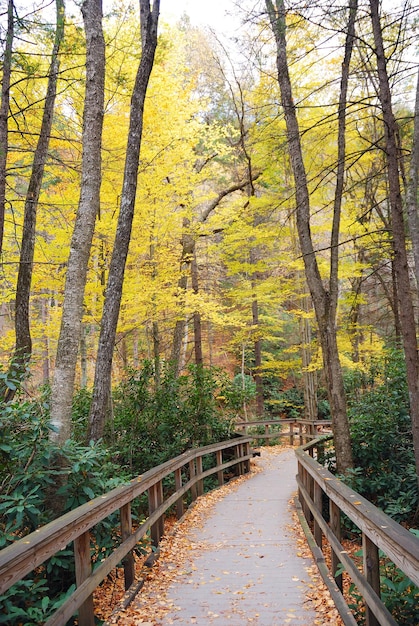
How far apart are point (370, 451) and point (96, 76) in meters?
7.23

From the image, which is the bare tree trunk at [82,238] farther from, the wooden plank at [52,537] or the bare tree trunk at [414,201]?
the bare tree trunk at [414,201]

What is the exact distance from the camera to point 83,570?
10.3ft

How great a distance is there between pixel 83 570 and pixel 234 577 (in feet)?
6.97

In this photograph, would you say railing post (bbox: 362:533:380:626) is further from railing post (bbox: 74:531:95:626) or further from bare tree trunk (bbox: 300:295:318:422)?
bare tree trunk (bbox: 300:295:318:422)

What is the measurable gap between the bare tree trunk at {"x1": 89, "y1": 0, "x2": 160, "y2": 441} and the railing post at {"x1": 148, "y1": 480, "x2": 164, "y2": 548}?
1809 mm

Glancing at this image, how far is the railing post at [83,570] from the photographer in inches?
121

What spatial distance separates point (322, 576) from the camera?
14.4ft

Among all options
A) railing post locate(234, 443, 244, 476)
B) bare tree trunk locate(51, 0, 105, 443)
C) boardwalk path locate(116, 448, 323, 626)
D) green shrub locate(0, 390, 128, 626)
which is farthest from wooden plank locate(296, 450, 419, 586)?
railing post locate(234, 443, 244, 476)

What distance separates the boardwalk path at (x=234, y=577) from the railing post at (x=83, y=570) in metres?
0.66

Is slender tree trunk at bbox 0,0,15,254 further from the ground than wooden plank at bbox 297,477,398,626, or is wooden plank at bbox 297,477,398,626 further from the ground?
slender tree trunk at bbox 0,0,15,254

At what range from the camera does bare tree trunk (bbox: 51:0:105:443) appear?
5602 millimetres

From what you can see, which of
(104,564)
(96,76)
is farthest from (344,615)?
(96,76)

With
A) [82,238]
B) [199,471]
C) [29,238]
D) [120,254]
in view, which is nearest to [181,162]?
[29,238]

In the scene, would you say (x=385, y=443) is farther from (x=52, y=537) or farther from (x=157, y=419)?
(x=52, y=537)
